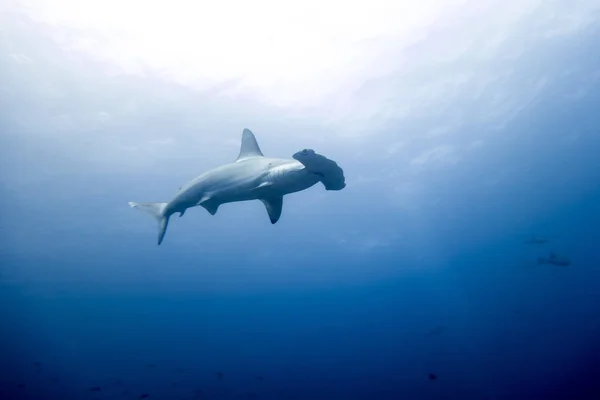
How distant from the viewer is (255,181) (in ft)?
20.7

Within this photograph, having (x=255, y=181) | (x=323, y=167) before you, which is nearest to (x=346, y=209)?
(x=255, y=181)

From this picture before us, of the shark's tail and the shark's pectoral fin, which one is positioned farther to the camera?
the shark's tail

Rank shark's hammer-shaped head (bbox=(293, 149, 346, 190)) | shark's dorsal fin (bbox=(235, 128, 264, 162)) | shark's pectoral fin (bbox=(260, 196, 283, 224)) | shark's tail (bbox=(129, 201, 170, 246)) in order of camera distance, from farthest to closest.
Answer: shark's tail (bbox=(129, 201, 170, 246))
shark's dorsal fin (bbox=(235, 128, 264, 162))
shark's pectoral fin (bbox=(260, 196, 283, 224))
shark's hammer-shaped head (bbox=(293, 149, 346, 190))

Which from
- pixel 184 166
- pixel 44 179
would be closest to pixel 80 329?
pixel 44 179

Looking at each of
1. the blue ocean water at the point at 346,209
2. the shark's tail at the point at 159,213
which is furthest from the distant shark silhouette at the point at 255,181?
the blue ocean water at the point at 346,209

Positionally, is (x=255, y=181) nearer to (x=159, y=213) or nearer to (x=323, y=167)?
(x=323, y=167)

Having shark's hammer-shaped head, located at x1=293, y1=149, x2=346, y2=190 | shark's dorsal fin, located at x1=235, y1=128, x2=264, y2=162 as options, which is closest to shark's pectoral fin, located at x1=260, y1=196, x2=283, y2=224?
shark's dorsal fin, located at x1=235, y1=128, x2=264, y2=162

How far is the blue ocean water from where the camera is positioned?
16594 millimetres

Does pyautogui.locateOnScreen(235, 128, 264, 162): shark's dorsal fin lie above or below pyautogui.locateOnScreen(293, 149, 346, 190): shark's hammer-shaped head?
above

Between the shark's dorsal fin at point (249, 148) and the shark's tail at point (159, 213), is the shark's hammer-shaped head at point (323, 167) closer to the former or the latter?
the shark's dorsal fin at point (249, 148)

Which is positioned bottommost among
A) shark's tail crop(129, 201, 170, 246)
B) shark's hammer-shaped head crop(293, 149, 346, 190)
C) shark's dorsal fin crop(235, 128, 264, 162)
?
shark's tail crop(129, 201, 170, 246)

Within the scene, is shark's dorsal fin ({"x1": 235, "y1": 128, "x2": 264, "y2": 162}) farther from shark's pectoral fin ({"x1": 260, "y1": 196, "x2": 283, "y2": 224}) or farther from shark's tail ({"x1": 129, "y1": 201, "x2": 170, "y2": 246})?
shark's tail ({"x1": 129, "y1": 201, "x2": 170, "y2": 246})

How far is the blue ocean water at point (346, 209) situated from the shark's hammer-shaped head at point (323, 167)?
40.1 feet

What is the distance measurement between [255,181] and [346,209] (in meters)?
25.5
